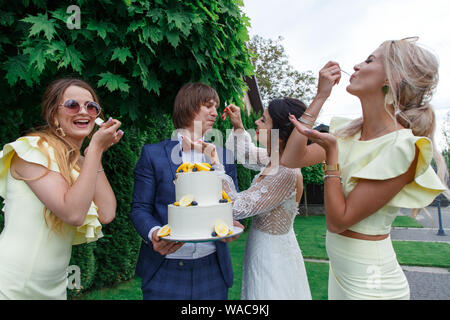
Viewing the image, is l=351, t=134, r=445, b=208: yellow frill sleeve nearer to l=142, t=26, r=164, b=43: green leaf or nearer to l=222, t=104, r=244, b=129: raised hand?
l=222, t=104, r=244, b=129: raised hand

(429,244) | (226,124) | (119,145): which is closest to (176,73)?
(119,145)

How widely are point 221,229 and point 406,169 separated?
1205mm

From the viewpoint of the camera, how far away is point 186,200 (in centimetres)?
212

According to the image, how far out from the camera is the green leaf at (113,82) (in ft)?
8.18

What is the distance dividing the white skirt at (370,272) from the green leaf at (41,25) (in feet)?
8.61

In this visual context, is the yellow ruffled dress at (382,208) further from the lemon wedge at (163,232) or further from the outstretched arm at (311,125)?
the lemon wedge at (163,232)

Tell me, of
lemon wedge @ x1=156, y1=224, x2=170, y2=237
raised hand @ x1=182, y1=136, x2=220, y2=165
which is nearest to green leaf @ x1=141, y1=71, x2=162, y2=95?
raised hand @ x1=182, y1=136, x2=220, y2=165

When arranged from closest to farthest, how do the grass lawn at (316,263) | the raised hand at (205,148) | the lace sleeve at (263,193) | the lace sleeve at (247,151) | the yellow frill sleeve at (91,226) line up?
1. the yellow frill sleeve at (91,226)
2. the raised hand at (205,148)
3. the lace sleeve at (263,193)
4. the lace sleeve at (247,151)
5. the grass lawn at (316,263)

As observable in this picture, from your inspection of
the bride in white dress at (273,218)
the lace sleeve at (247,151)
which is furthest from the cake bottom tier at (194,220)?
the lace sleeve at (247,151)

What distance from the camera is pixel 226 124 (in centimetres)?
1198

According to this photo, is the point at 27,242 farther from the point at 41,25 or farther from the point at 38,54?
the point at 41,25
